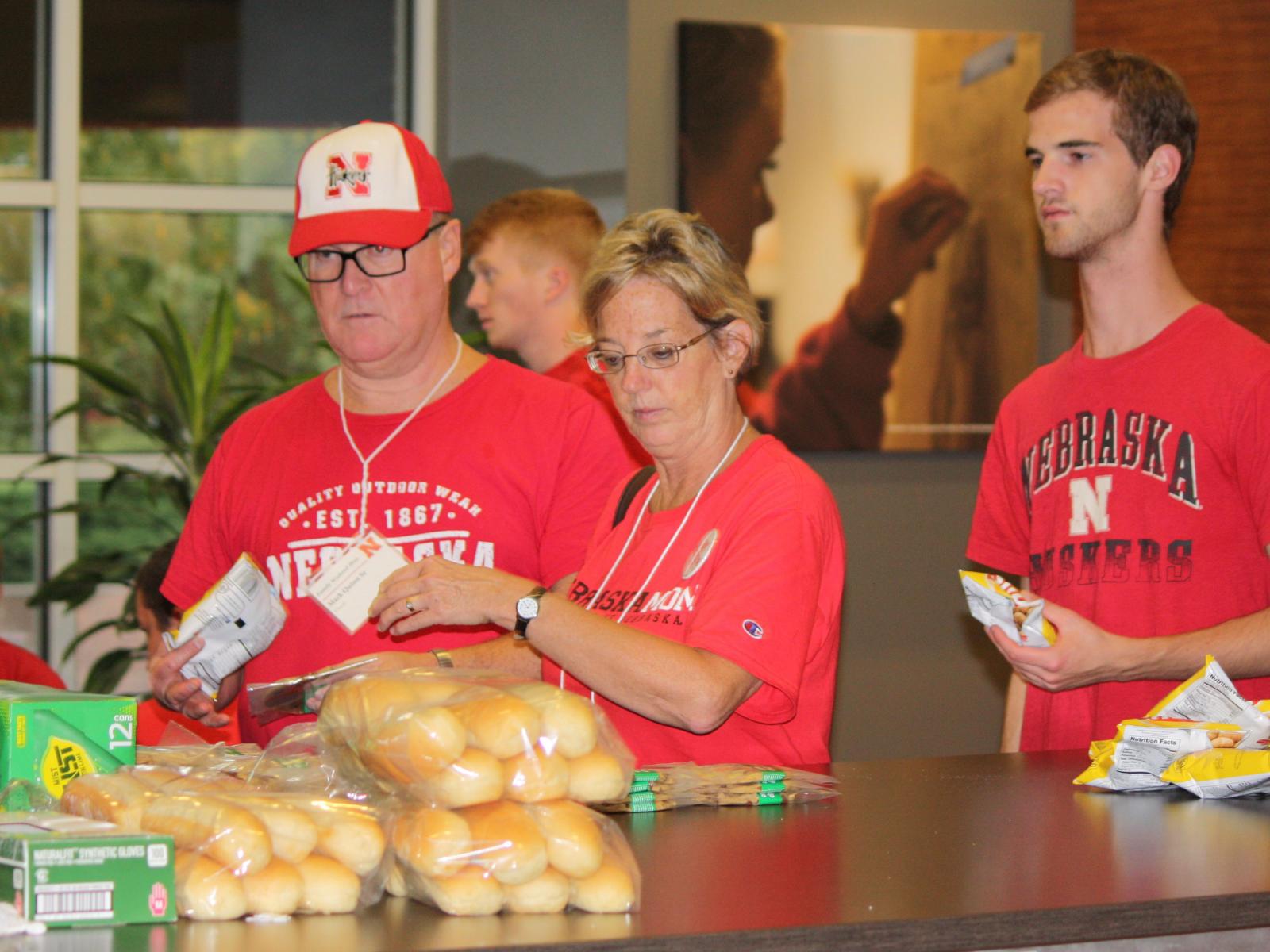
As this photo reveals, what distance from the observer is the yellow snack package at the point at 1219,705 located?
1736 mm

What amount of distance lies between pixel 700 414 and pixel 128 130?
3.53 meters

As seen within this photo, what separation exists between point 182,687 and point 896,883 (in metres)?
1.05

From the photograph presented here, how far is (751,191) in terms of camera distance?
14.3ft

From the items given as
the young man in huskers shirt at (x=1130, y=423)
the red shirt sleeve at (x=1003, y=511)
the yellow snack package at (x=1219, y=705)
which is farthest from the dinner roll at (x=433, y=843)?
the red shirt sleeve at (x=1003, y=511)

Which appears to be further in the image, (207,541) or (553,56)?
(553,56)

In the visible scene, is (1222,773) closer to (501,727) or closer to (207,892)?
(501,727)

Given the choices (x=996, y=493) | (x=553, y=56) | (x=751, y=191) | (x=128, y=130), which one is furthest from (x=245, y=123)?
(x=996, y=493)

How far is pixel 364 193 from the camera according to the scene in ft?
7.22

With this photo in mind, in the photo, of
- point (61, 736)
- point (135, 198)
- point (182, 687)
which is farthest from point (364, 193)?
point (135, 198)

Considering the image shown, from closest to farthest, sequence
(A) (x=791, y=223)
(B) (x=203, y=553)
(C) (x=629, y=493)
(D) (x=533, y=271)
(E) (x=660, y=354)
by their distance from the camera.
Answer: (E) (x=660, y=354), (C) (x=629, y=493), (B) (x=203, y=553), (D) (x=533, y=271), (A) (x=791, y=223)

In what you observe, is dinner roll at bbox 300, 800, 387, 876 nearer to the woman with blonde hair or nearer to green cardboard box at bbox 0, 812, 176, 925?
green cardboard box at bbox 0, 812, 176, 925

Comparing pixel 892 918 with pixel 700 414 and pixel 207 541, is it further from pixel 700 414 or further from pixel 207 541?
pixel 207 541

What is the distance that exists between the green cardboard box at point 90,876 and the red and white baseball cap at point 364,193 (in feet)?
3.95

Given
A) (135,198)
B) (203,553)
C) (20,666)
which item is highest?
(135,198)
